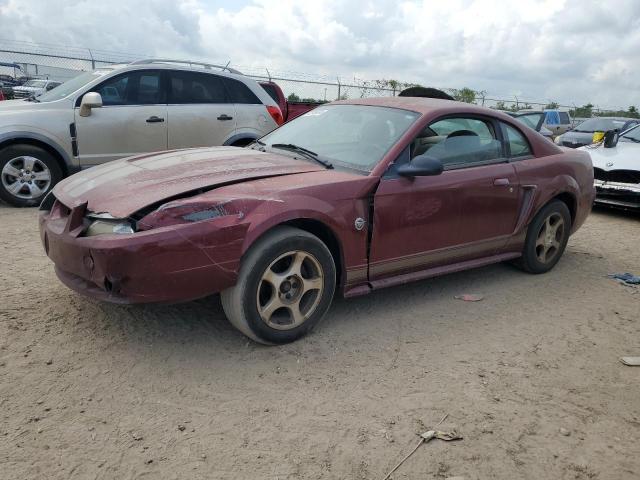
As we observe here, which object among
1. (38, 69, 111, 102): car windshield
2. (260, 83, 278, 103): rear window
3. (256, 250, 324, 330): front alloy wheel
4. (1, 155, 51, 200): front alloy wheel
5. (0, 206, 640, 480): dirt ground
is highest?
(260, 83, 278, 103): rear window

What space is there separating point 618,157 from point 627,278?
12.2ft

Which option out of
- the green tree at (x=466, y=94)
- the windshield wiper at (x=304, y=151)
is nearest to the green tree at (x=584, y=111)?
the green tree at (x=466, y=94)

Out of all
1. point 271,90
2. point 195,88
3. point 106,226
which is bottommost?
point 106,226

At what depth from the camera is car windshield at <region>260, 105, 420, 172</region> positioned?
405 cm

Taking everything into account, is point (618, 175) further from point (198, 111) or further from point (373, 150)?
point (198, 111)

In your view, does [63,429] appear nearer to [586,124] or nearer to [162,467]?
[162,467]

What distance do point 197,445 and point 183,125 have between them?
5.57m

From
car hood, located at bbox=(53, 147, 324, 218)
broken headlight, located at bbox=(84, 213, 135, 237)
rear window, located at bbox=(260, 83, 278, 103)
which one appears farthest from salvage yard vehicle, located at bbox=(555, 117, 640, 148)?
broken headlight, located at bbox=(84, 213, 135, 237)

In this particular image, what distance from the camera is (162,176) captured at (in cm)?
360

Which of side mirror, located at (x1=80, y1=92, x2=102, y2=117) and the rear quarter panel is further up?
side mirror, located at (x1=80, y1=92, x2=102, y2=117)

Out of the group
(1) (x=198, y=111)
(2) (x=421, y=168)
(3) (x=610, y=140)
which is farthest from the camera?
(3) (x=610, y=140)

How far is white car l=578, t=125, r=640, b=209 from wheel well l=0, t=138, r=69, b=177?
7.42 metres

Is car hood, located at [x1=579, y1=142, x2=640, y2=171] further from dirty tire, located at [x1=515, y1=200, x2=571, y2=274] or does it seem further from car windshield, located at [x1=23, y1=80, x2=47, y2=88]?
car windshield, located at [x1=23, y1=80, x2=47, y2=88]

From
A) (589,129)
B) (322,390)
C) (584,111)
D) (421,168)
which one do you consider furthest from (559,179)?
(584,111)
